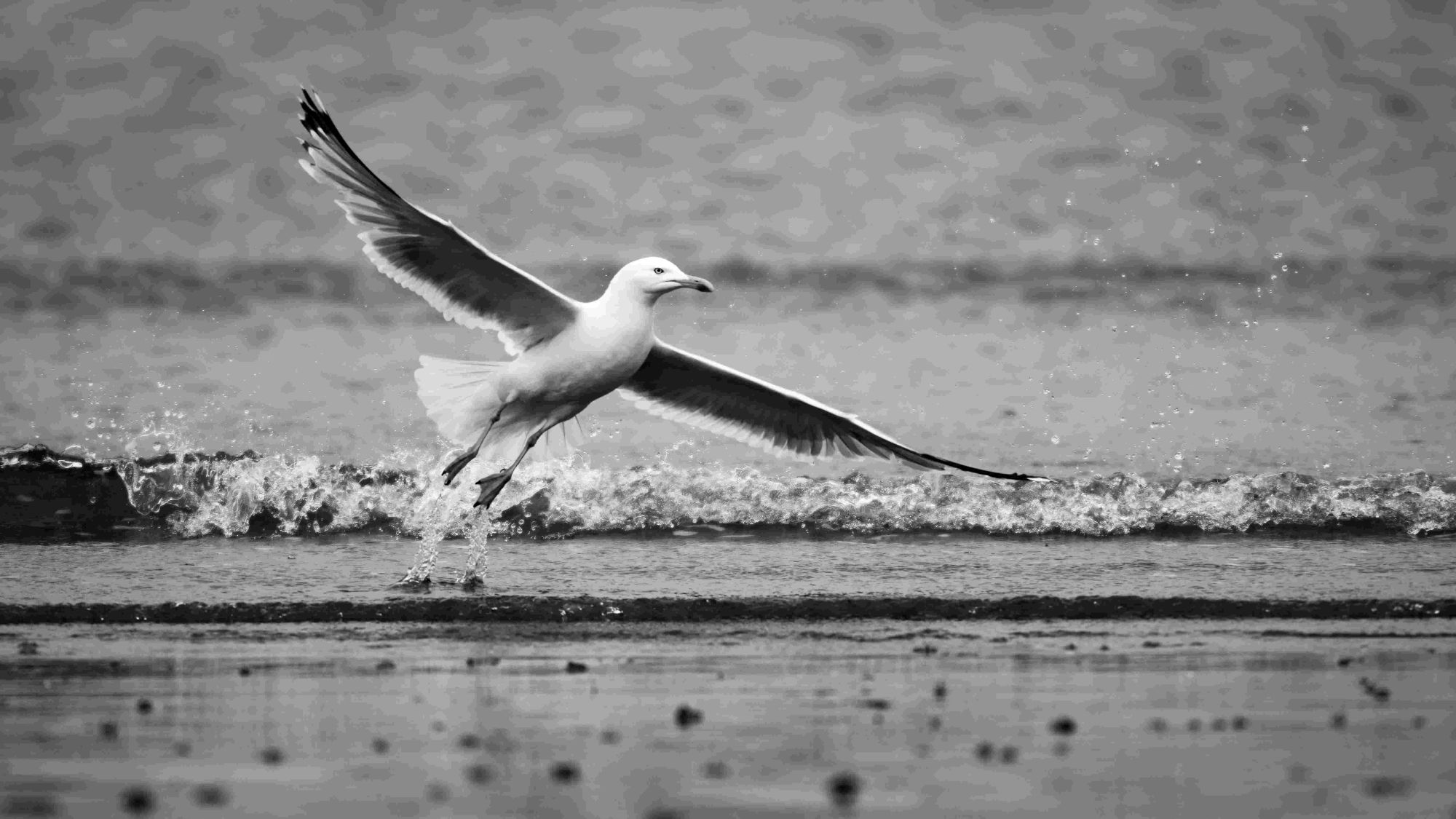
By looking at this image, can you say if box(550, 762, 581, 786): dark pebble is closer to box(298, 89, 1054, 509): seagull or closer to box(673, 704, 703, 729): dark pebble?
box(673, 704, 703, 729): dark pebble

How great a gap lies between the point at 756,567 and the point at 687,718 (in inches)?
176

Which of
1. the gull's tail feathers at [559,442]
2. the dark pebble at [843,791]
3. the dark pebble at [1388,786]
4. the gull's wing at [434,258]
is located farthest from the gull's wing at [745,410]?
the dark pebble at [843,791]

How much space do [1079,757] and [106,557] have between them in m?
6.99

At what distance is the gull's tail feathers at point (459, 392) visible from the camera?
1090 centimetres

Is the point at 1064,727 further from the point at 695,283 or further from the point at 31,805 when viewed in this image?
the point at 695,283

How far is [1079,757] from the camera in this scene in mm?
5469

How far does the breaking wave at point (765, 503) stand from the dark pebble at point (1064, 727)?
19.8 feet

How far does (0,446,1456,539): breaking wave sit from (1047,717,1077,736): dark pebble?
604cm

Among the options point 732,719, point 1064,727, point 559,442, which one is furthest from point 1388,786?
point 559,442

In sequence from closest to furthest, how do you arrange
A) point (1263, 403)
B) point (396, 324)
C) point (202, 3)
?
point (1263, 403) < point (396, 324) < point (202, 3)

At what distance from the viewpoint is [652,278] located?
1031 centimetres

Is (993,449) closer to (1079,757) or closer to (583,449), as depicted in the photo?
(583,449)

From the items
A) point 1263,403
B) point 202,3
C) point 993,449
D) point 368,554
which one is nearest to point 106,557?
point 368,554

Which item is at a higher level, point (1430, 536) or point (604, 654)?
point (1430, 536)
